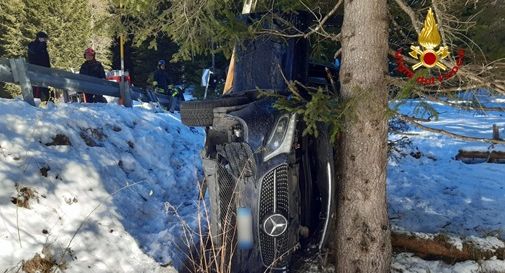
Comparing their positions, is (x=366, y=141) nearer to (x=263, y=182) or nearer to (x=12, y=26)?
(x=263, y=182)

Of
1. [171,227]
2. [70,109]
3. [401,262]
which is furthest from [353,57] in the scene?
[70,109]

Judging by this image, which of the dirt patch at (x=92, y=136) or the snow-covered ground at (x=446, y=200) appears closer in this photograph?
the snow-covered ground at (x=446, y=200)

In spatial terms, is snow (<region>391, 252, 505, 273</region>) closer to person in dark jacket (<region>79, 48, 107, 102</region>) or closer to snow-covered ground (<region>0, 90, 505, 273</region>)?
snow-covered ground (<region>0, 90, 505, 273</region>)

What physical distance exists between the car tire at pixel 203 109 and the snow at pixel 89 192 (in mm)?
850

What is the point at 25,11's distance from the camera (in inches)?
958

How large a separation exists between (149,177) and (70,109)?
1656 millimetres

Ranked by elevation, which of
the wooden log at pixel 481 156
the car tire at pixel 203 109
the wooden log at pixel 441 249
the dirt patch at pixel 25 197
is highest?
the car tire at pixel 203 109

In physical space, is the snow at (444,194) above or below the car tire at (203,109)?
below

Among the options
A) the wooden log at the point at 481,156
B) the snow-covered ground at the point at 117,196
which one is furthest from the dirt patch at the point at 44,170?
the wooden log at the point at 481,156

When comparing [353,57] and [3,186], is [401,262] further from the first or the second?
[3,186]

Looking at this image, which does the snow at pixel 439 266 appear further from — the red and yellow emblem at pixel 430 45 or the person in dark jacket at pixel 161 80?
the person in dark jacket at pixel 161 80

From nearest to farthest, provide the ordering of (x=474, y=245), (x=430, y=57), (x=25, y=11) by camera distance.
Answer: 1. (x=430, y=57)
2. (x=474, y=245)
3. (x=25, y=11)

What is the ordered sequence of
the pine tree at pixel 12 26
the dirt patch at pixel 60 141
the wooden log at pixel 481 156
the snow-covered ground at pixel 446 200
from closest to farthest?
the snow-covered ground at pixel 446 200
the dirt patch at pixel 60 141
the wooden log at pixel 481 156
the pine tree at pixel 12 26

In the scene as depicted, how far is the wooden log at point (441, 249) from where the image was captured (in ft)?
12.2
